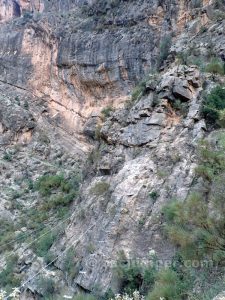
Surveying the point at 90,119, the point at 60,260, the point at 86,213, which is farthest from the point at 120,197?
the point at 90,119

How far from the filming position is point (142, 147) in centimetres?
1482

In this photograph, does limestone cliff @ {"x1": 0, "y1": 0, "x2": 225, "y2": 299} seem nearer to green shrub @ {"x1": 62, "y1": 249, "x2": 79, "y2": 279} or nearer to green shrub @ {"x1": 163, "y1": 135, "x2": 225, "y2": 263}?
green shrub @ {"x1": 62, "y1": 249, "x2": 79, "y2": 279}

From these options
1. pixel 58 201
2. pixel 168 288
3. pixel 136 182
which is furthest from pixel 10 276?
pixel 168 288

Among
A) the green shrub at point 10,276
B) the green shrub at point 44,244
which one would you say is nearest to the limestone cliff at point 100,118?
the green shrub at point 10,276

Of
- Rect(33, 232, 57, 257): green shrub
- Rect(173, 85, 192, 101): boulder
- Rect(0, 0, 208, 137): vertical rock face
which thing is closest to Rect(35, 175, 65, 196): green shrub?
Rect(0, 0, 208, 137): vertical rock face

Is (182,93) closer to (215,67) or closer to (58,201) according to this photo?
(215,67)

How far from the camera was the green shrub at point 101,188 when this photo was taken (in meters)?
14.6

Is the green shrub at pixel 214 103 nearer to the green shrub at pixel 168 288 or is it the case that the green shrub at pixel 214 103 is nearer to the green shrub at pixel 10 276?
the green shrub at pixel 168 288

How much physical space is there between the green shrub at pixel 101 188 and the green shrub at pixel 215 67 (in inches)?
240

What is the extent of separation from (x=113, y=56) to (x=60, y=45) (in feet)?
18.6

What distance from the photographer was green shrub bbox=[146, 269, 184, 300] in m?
7.84

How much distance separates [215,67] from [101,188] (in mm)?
6524

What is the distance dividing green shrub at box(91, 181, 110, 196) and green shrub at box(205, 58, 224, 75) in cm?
610

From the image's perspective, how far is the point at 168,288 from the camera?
805cm
